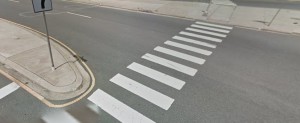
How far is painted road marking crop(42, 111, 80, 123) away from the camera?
521cm

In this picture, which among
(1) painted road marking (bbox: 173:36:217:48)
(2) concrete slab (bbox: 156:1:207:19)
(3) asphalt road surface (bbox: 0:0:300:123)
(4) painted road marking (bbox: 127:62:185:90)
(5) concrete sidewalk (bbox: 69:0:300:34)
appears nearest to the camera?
(3) asphalt road surface (bbox: 0:0:300:123)

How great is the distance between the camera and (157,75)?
24.2 feet

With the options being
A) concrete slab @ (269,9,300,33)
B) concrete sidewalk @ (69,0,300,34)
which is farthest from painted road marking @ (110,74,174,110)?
concrete slab @ (269,9,300,33)

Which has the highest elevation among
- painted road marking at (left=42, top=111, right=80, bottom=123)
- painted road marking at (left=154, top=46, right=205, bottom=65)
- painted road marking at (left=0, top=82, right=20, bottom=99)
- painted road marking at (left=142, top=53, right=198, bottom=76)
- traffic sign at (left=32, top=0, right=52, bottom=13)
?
traffic sign at (left=32, top=0, right=52, bottom=13)

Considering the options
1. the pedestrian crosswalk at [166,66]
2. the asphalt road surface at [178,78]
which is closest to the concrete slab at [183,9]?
the pedestrian crosswalk at [166,66]

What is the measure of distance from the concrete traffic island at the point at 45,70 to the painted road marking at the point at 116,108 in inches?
19.6

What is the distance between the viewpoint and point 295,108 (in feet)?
18.4

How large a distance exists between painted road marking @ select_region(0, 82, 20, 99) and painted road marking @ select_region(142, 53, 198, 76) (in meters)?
4.95

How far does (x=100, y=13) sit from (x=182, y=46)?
10.1 m

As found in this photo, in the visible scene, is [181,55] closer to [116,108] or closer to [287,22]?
[116,108]

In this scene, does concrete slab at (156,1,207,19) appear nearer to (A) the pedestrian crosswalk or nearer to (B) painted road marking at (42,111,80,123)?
(A) the pedestrian crosswalk

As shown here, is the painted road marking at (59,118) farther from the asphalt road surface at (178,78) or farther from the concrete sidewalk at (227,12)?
the concrete sidewalk at (227,12)

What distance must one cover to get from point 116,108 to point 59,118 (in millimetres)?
1549

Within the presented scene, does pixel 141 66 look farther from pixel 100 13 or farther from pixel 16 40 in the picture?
pixel 100 13
